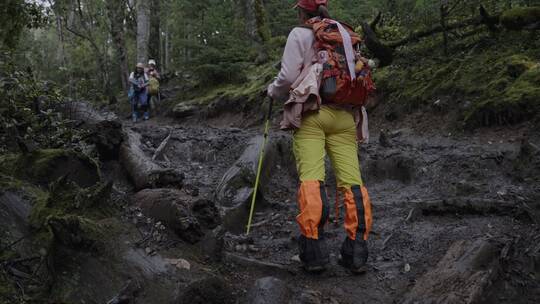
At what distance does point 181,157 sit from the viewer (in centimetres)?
837

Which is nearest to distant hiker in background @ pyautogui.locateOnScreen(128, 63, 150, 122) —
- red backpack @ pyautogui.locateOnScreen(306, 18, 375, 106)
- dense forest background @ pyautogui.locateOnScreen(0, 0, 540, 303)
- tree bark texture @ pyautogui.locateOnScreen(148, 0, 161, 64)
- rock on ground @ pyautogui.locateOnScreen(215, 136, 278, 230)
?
dense forest background @ pyautogui.locateOnScreen(0, 0, 540, 303)

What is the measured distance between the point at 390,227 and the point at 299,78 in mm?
2261

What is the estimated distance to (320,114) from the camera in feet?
14.2

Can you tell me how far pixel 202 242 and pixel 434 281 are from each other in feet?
6.79

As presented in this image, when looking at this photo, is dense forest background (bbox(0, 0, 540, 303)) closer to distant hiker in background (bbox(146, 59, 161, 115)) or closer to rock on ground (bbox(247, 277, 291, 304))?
rock on ground (bbox(247, 277, 291, 304))

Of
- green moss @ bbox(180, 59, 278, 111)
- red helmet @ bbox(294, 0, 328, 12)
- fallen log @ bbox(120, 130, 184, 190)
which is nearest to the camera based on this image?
red helmet @ bbox(294, 0, 328, 12)

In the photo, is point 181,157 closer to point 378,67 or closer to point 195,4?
point 378,67

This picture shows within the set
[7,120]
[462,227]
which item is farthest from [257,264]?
[7,120]

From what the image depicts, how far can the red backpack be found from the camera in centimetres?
427

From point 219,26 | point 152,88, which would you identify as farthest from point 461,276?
point 219,26

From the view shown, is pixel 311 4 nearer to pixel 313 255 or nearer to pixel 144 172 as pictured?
pixel 313 255

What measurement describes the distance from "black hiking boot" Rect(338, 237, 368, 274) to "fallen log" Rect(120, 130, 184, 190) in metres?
2.26

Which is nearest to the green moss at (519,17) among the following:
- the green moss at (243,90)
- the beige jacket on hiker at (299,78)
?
the beige jacket on hiker at (299,78)

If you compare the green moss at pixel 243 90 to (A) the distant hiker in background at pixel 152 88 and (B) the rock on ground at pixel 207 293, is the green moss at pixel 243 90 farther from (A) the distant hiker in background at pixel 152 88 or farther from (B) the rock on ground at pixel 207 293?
(B) the rock on ground at pixel 207 293
